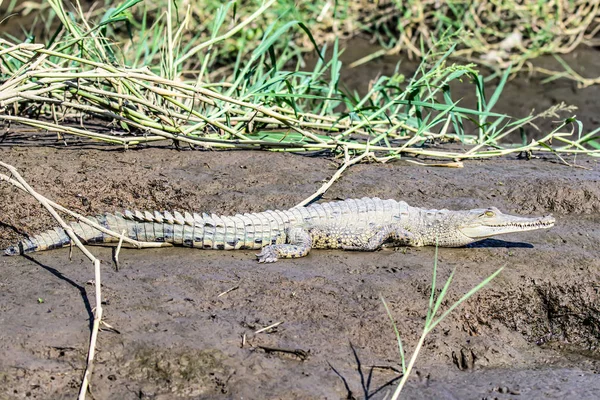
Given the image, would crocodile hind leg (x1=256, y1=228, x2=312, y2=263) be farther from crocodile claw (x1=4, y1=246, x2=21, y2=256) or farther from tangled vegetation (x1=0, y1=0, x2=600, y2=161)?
crocodile claw (x1=4, y1=246, x2=21, y2=256)

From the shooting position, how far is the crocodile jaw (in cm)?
480


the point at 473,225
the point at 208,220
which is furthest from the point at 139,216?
the point at 473,225

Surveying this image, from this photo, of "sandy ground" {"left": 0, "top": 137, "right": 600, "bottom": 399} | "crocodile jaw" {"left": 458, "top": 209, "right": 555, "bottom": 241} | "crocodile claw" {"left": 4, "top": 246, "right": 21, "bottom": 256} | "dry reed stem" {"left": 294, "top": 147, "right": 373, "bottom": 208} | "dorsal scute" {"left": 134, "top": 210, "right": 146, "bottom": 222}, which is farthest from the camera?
"dry reed stem" {"left": 294, "top": 147, "right": 373, "bottom": 208}

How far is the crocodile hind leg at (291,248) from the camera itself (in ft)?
14.9

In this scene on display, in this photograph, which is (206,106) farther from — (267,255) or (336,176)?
(267,255)

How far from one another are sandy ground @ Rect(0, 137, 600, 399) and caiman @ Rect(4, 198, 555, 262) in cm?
9

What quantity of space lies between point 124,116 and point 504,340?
3.06 meters

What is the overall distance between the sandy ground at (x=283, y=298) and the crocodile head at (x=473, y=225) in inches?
3.4

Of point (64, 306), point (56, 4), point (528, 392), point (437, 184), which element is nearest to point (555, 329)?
point (528, 392)

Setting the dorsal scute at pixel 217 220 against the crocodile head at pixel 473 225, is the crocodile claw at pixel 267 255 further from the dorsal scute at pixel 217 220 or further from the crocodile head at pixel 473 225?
the crocodile head at pixel 473 225

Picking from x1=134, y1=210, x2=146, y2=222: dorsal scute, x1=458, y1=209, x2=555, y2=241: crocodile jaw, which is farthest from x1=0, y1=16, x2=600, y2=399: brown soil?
x1=134, y1=210, x2=146, y2=222: dorsal scute

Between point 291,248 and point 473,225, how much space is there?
44.4 inches

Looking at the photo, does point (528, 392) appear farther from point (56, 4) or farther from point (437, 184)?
point (56, 4)

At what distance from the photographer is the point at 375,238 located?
4836 millimetres
